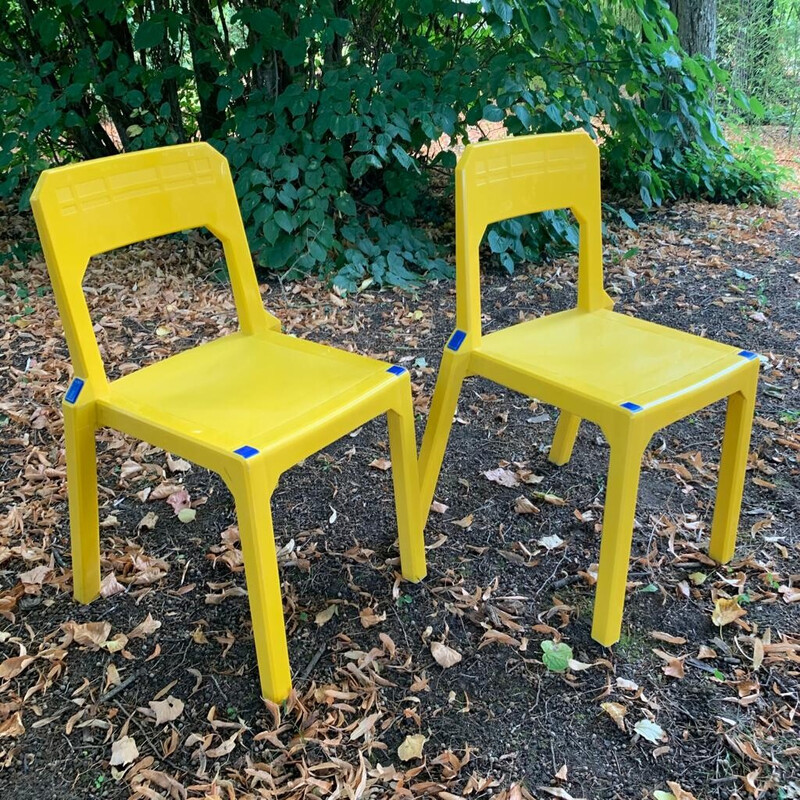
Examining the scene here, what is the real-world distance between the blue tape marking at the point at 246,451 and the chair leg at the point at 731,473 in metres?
1.10

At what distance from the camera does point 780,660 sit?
5.48 ft

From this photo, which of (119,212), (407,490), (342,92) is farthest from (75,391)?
(342,92)

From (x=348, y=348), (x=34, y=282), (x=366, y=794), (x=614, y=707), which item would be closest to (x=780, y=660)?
(x=614, y=707)

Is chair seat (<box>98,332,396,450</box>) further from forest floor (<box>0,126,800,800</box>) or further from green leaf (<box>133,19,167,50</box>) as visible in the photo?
green leaf (<box>133,19,167,50</box>)

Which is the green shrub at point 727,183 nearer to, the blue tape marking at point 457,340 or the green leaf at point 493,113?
the green leaf at point 493,113

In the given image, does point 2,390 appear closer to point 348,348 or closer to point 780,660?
point 348,348

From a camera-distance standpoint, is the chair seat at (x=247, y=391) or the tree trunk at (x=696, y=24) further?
the tree trunk at (x=696, y=24)

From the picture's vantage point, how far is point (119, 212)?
5.43 ft

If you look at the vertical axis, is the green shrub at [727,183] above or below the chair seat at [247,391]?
below

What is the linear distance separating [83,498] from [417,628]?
2.67 feet

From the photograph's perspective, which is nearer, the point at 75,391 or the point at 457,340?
the point at 75,391

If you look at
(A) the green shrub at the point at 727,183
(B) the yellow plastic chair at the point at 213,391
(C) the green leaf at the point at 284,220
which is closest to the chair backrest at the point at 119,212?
(B) the yellow plastic chair at the point at 213,391

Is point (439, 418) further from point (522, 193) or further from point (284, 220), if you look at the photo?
point (284, 220)

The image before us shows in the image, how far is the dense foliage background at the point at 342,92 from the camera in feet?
11.3
